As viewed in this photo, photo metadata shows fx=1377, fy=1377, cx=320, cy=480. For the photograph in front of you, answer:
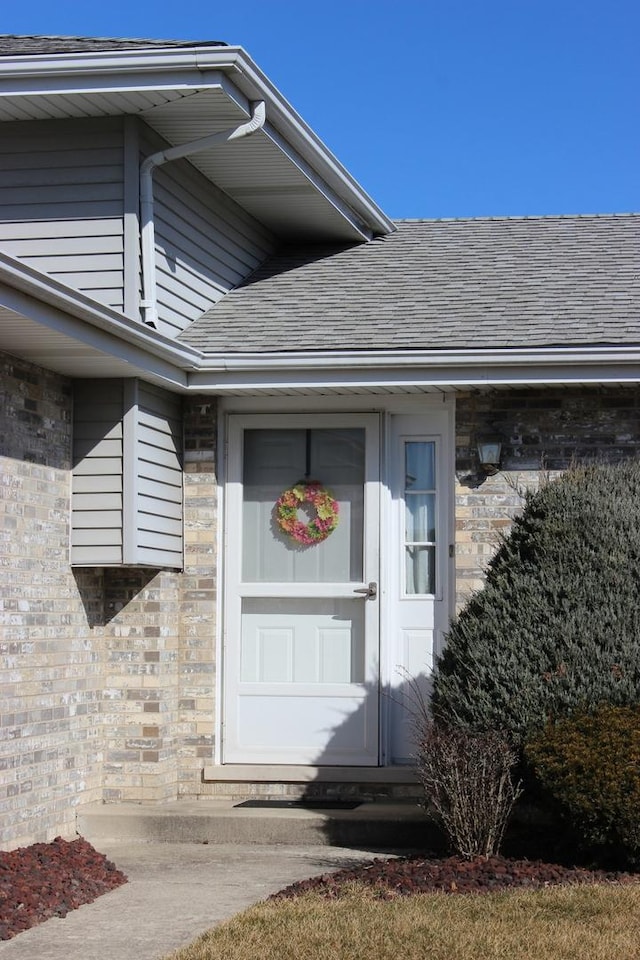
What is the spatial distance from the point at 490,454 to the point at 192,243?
269cm

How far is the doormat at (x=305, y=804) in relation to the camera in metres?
8.67

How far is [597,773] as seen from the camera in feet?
22.5

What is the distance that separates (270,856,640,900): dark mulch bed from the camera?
6.66 metres

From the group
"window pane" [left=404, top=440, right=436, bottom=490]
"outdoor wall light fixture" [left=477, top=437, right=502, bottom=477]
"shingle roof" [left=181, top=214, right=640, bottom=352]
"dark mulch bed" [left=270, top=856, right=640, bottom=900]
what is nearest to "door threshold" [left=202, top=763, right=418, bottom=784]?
"dark mulch bed" [left=270, top=856, right=640, bottom=900]

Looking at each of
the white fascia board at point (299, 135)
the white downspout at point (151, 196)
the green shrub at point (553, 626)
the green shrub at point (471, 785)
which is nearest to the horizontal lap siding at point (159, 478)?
the white downspout at point (151, 196)

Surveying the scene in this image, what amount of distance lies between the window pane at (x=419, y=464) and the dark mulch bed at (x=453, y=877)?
2914 mm

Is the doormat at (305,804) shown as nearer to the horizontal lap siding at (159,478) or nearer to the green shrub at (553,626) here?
the green shrub at (553,626)

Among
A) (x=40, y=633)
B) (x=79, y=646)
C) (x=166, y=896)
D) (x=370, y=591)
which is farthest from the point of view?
(x=370, y=591)

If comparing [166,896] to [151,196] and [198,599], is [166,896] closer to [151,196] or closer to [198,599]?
[198,599]

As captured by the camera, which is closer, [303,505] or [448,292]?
[303,505]

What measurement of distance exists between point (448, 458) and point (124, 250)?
8.32ft

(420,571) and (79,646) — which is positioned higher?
(420,571)

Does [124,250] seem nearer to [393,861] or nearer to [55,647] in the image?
[55,647]

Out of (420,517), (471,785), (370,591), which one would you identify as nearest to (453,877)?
(471,785)
